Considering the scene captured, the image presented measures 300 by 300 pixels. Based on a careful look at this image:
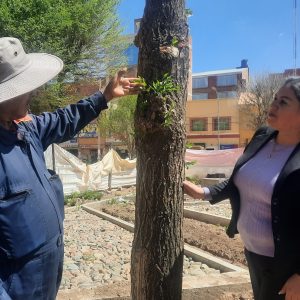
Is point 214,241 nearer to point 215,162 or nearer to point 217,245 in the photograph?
point 217,245

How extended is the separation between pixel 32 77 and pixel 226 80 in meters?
65.8

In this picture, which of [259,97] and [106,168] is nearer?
[106,168]

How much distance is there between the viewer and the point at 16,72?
2.09 meters

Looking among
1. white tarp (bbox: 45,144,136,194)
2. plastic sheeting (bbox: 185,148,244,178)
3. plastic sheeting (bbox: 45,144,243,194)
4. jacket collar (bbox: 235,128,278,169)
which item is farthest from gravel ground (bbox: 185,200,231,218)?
jacket collar (bbox: 235,128,278,169)

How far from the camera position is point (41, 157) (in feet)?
7.59

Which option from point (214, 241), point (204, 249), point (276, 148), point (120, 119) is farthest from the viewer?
point (120, 119)

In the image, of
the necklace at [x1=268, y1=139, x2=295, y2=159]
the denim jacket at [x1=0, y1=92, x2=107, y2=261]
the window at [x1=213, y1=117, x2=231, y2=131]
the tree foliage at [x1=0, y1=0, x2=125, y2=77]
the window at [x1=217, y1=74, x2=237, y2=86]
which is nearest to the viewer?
the denim jacket at [x1=0, y1=92, x2=107, y2=261]

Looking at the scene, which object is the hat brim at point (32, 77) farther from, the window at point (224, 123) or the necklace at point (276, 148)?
the window at point (224, 123)

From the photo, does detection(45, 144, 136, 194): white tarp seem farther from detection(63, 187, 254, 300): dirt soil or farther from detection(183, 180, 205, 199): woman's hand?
detection(183, 180, 205, 199): woman's hand

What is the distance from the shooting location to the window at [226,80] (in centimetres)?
6425

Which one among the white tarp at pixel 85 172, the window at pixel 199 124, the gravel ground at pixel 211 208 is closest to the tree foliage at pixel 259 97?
the window at pixel 199 124

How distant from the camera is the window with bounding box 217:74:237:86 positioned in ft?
211

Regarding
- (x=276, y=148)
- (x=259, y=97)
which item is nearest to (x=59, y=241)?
(x=276, y=148)

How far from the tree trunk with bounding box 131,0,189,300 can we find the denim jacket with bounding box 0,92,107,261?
2.57ft
